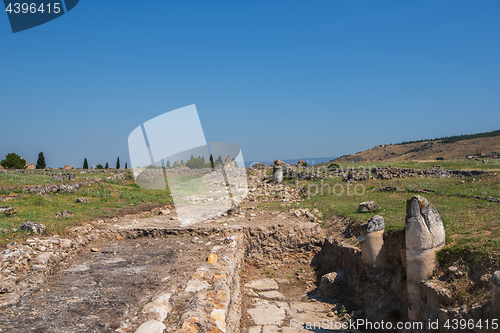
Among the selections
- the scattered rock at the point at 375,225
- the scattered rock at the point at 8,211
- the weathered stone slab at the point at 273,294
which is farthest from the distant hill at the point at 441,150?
the scattered rock at the point at 8,211

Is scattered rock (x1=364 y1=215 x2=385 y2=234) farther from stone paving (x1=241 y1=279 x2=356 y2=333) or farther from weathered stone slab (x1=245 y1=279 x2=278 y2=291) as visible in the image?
weathered stone slab (x1=245 y1=279 x2=278 y2=291)

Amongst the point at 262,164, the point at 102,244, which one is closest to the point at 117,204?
the point at 102,244

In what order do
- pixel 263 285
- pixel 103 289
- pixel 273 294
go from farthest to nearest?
1. pixel 263 285
2. pixel 273 294
3. pixel 103 289

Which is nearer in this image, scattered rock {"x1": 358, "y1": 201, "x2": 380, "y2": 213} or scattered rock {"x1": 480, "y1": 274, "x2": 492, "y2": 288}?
scattered rock {"x1": 480, "y1": 274, "x2": 492, "y2": 288}

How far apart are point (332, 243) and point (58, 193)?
47.4 feet

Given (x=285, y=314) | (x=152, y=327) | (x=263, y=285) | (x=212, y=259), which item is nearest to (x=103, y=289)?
(x=152, y=327)

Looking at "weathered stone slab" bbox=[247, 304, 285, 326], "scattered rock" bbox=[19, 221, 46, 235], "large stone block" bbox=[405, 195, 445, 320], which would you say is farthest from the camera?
"scattered rock" bbox=[19, 221, 46, 235]

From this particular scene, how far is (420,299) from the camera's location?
529 centimetres

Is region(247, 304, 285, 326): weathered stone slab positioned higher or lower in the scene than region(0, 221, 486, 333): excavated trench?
lower

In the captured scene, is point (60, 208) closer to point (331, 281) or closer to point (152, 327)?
point (152, 327)

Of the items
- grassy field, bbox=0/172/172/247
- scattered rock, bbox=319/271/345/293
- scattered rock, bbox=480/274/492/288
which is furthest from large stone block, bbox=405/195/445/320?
grassy field, bbox=0/172/172/247

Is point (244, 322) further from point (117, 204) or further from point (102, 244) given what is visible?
point (117, 204)

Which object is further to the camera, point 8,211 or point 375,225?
point 8,211

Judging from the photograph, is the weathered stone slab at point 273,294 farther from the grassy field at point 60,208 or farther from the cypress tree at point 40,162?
the cypress tree at point 40,162
